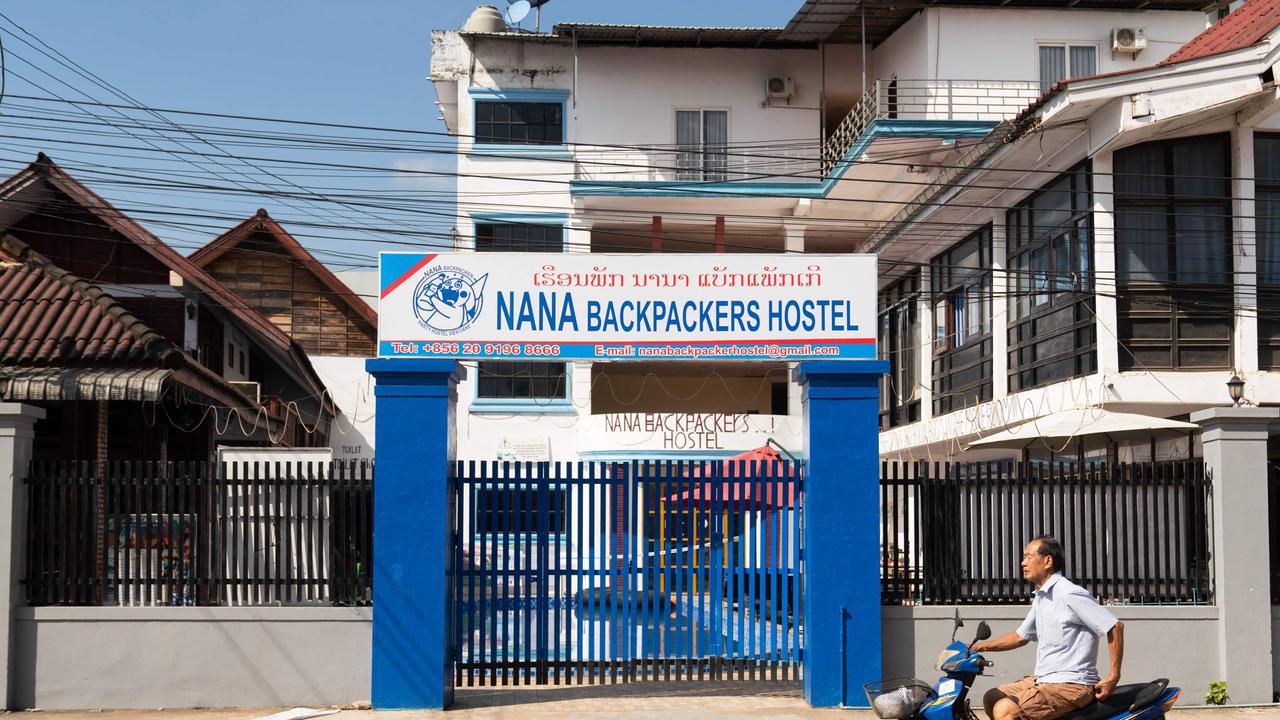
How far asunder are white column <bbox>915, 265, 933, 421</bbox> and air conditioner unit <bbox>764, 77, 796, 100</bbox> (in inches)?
288

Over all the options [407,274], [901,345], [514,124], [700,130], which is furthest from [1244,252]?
[514,124]

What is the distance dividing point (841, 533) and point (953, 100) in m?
17.6

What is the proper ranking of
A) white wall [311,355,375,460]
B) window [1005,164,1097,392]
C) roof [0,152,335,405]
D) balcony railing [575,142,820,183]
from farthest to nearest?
white wall [311,355,375,460] < balcony railing [575,142,820,183] < window [1005,164,1097,392] < roof [0,152,335,405]

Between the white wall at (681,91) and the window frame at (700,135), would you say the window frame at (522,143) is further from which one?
the window frame at (700,135)

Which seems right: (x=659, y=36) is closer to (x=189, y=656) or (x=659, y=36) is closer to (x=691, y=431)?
(x=691, y=431)

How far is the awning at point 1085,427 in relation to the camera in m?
15.5

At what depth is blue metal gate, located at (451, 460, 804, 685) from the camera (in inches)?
442

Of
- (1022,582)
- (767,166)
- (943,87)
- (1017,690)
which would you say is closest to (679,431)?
(767,166)

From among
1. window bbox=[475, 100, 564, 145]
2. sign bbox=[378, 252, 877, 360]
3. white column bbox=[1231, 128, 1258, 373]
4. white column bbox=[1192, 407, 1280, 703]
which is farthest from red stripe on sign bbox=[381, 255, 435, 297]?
window bbox=[475, 100, 564, 145]

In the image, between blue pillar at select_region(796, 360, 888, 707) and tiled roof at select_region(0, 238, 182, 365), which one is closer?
blue pillar at select_region(796, 360, 888, 707)

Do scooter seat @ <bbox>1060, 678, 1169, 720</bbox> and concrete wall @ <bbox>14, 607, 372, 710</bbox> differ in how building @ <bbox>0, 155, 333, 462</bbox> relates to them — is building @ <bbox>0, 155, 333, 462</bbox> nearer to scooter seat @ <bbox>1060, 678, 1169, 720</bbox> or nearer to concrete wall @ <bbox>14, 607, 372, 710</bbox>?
concrete wall @ <bbox>14, 607, 372, 710</bbox>

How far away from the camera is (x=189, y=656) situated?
1103 centimetres

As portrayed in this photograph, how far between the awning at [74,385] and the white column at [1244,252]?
47.5 feet

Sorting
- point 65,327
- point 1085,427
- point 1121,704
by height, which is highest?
point 65,327
